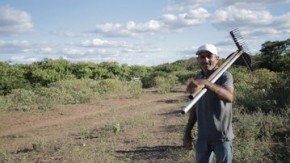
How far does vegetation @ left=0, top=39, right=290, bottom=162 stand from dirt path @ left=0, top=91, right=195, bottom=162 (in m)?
0.60

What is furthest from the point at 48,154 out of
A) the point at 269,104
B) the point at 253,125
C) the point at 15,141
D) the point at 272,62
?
the point at 272,62

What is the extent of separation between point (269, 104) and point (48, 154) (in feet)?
16.0

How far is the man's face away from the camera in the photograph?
361cm

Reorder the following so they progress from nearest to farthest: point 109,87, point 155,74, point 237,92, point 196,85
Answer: point 196,85
point 237,92
point 109,87
point 155,74

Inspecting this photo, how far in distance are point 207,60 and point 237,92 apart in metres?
9.32

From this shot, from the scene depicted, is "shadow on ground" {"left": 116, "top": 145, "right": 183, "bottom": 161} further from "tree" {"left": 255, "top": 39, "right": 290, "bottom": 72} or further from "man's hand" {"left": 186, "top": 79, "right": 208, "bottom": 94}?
"tree" {"left": 255, "top": 39, "right": 290, "bottom": 72}

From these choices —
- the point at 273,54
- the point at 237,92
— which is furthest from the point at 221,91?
the point at 273,54

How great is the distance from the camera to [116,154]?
709 cm

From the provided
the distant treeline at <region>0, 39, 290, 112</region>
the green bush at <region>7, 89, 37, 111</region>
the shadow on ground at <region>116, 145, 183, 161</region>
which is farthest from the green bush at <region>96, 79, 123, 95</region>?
the shadow on ground at <region>116, 145, 183, 161</region>

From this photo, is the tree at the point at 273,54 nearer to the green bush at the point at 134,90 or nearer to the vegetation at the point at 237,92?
the vegetation at the point at 237,92

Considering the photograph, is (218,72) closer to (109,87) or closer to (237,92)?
(237,92)

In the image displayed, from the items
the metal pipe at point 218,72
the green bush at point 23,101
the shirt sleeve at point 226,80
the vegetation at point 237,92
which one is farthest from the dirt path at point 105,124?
the shirt sleeve at point 226,80

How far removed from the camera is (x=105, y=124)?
10.2m

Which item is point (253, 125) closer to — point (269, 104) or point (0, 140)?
point (269, 104)
